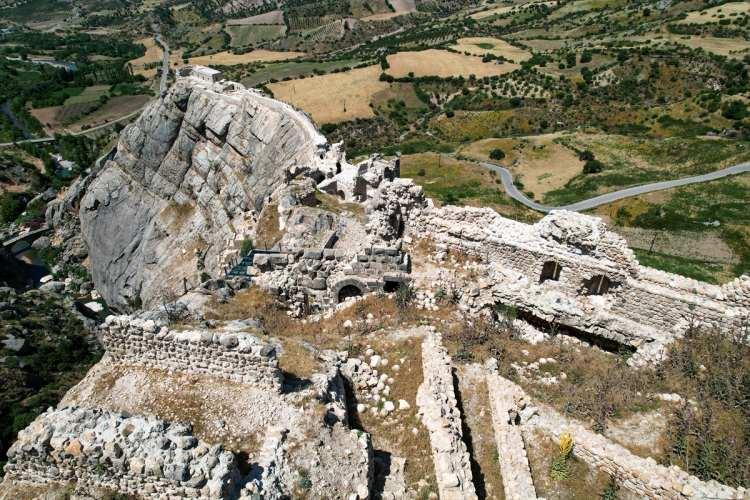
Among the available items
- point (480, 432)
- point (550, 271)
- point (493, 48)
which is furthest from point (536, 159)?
point (493, 48)

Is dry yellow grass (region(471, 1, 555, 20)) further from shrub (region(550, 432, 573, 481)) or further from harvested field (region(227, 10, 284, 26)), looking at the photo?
shrub (region(550, 432, 573, 481))

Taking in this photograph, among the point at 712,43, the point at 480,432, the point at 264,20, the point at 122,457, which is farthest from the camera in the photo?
the point at 264,20

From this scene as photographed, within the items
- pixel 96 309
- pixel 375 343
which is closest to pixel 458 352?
pixel 375 343

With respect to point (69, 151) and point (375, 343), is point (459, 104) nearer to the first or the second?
point (375, 343)

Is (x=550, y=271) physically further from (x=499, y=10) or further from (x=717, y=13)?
(x=499, y=10)

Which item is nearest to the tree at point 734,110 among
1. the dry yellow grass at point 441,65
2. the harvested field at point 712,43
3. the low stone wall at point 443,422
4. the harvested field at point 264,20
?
the harvested field at point 712,43

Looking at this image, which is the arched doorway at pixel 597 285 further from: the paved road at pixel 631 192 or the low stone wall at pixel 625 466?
the paved road at pixel 631 192
